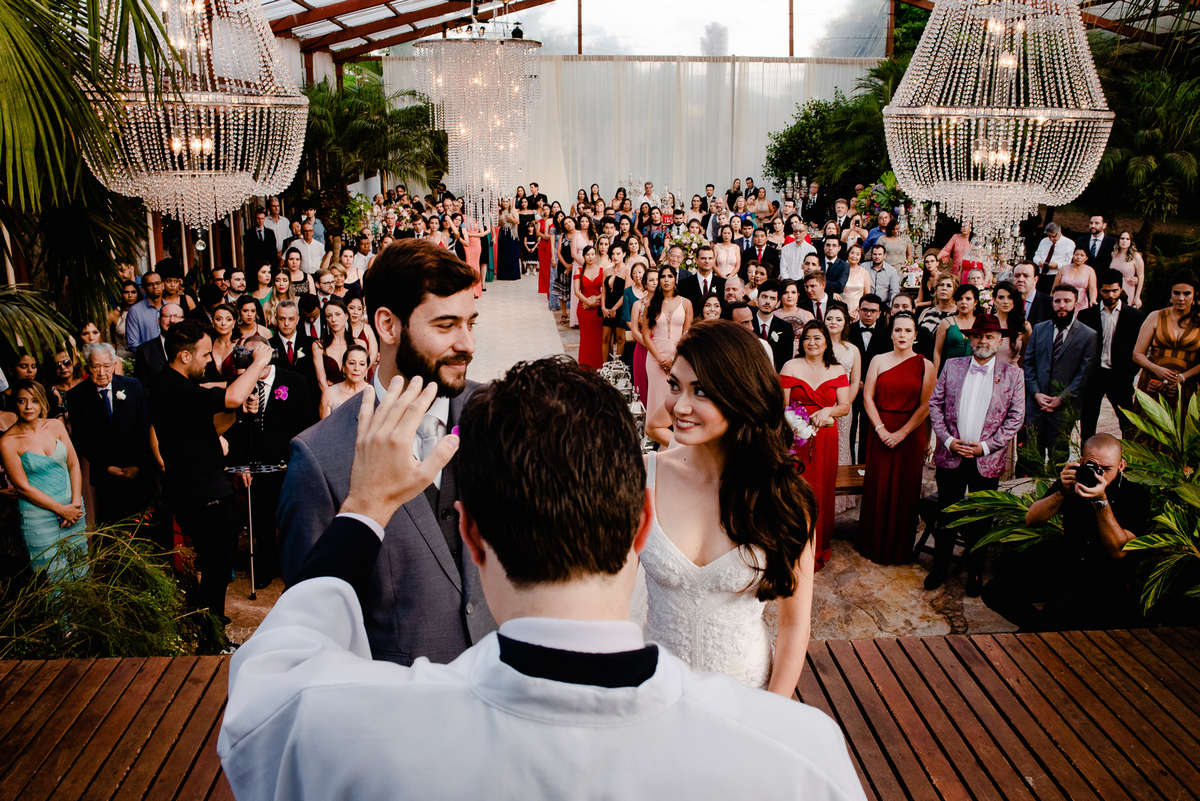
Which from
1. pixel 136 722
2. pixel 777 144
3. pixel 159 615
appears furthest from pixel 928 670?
pixel 777 144

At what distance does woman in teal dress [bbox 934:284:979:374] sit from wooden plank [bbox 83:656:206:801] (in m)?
4.90

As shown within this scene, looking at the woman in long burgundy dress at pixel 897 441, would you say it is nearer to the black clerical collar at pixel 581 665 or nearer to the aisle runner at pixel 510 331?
the aisle runner at pixel 510 331

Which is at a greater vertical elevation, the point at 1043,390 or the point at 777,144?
the point at 777,144

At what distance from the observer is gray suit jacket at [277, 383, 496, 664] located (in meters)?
1.61

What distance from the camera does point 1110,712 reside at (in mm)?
2641

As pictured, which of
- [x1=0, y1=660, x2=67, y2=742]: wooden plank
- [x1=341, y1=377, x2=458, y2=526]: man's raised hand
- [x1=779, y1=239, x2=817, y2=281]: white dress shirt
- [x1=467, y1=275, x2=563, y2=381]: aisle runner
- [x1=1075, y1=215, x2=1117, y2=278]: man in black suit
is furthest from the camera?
[x1=779, y1=239, x2=817, y2=281]: white dress shirt

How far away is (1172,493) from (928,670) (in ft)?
6.15

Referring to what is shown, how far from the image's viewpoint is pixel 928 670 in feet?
9.38

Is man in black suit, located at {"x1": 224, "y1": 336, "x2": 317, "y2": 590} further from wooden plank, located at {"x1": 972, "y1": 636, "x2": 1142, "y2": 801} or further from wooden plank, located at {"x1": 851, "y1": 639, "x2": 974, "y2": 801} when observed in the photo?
wooden plank, located at {"x1": 972, "y1": 636, "x2": 1142, "y2": 801}

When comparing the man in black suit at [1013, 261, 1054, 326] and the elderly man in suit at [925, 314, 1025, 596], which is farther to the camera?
the man in black suit at [1013, 261, 1054, 326]

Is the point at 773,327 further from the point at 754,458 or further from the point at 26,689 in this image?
the point at 26,689

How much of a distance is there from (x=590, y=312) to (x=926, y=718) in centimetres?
735

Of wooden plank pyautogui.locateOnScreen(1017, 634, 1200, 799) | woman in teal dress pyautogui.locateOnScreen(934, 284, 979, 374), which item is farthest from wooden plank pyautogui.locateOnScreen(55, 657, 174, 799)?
woman in teal dress pyautogui.locateOnScreen(934, 284, 979, 374)

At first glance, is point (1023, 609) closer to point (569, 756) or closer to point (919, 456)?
point (919, 456)
